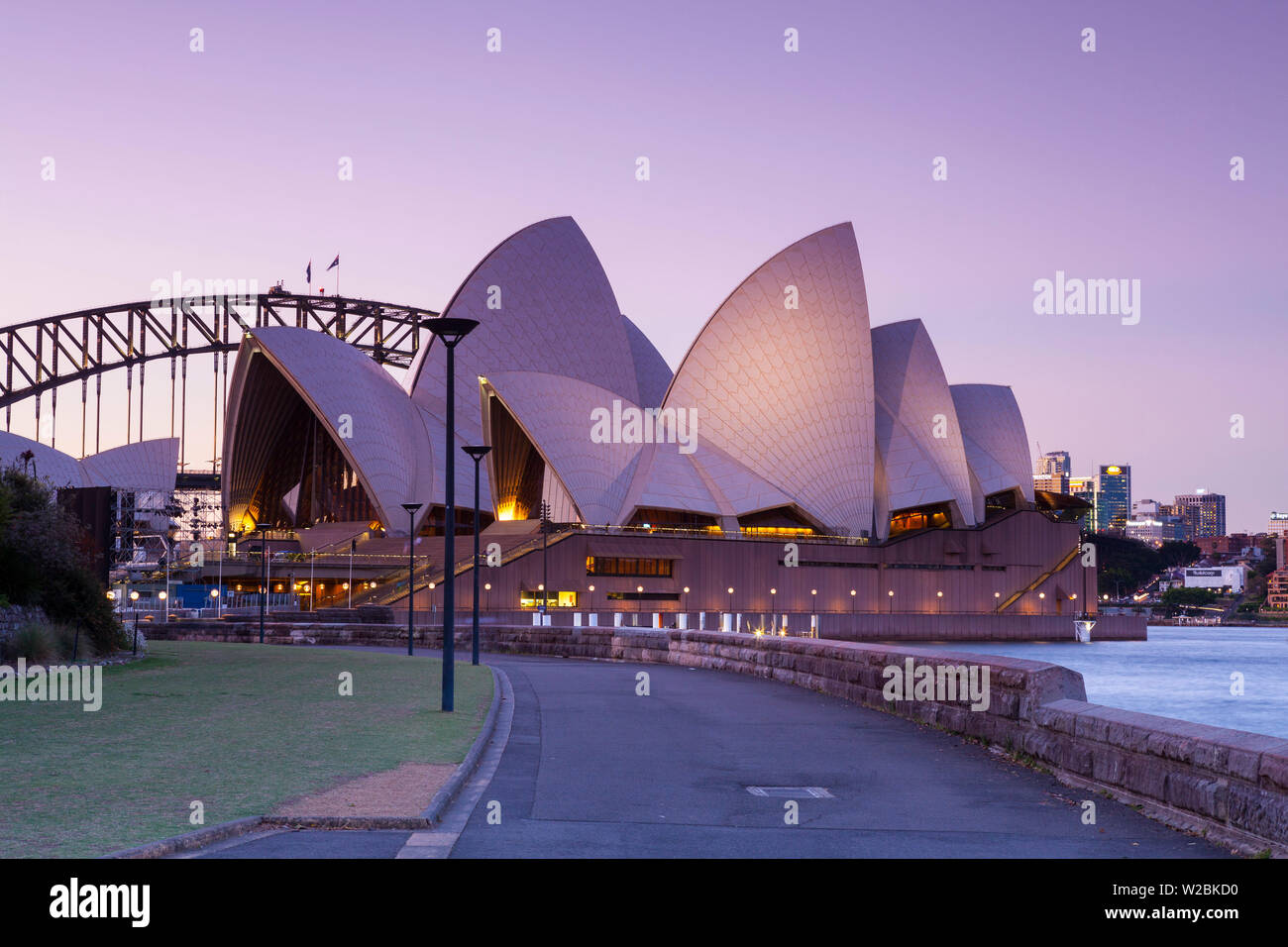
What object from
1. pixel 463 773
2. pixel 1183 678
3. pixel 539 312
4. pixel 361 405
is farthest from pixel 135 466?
pixel 463 773

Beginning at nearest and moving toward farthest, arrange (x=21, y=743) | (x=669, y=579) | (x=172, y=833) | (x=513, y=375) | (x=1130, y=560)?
(x=172, y=833), (x=21, y=743), (x=513, y=375), (x=669, y=579), (x=1130, y=560)

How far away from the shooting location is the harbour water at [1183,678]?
39656 mm

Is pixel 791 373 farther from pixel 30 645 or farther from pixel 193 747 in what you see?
pixel 193 747

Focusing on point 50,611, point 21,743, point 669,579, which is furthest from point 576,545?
point 21,743

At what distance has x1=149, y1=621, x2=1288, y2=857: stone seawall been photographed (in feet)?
26.0

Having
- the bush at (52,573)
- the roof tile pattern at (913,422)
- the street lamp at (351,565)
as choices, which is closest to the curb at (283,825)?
the bush at (52,573)

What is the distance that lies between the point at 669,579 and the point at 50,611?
57414 millimetres

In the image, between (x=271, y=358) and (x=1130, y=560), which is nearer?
(x=271, y=358)

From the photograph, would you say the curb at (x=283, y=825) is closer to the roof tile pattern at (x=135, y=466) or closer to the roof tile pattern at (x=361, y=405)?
the roof tile pattern at (x=361, y=405)

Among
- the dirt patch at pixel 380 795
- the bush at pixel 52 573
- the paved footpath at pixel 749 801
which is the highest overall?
the bush at pixel 52 573

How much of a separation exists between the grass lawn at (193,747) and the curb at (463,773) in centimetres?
16

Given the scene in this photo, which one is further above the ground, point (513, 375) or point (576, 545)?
point (513, 375)
